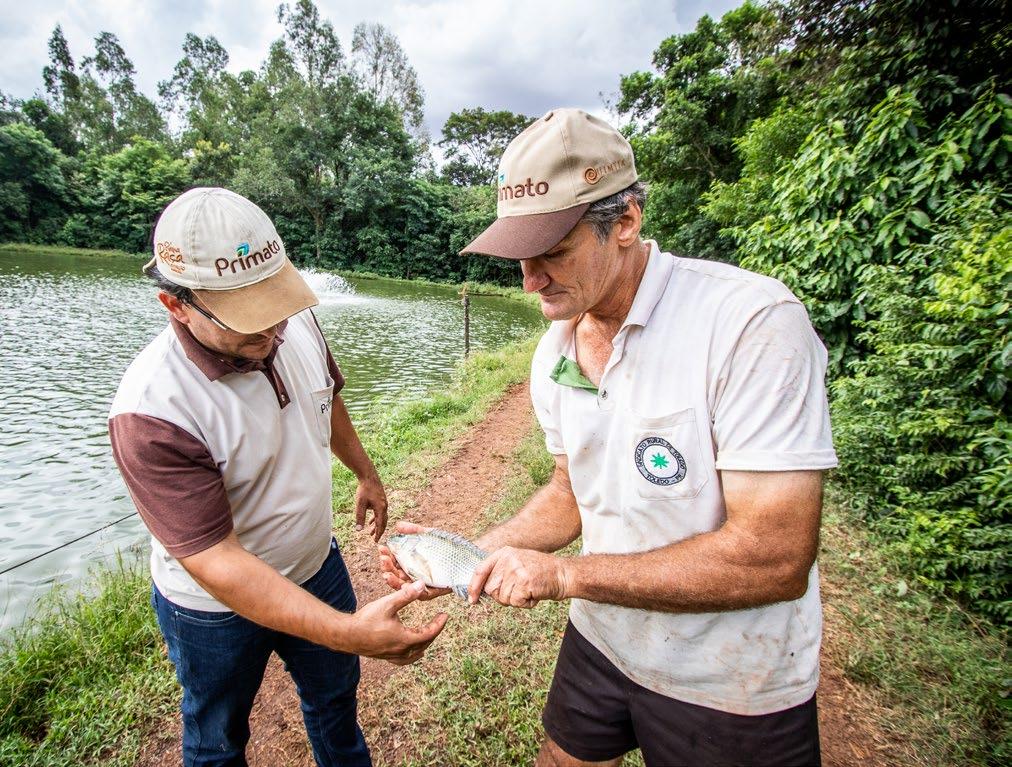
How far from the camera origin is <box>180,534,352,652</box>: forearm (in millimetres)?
1590

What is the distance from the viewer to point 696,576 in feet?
4.10

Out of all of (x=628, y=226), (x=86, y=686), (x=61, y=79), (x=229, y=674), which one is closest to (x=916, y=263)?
(x=628, y=226)

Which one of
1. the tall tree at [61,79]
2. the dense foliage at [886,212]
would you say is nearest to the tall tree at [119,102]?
the tall tree at [61,79]

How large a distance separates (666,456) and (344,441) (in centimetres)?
188

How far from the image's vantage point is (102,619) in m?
3.67

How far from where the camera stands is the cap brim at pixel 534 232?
4.51ft

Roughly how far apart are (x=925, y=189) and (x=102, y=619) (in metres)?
7.96

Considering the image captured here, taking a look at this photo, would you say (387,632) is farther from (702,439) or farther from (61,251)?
(61,251)

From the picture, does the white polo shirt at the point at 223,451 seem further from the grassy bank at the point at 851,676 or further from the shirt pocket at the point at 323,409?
the grassy bank at the point at 851,676

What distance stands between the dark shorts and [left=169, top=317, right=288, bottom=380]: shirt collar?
157 cm

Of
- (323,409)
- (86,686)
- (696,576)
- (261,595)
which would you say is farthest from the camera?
(86,686)

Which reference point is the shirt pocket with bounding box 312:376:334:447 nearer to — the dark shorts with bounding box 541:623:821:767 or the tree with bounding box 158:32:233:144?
the dark shorts with bounding box 541:623:821:767

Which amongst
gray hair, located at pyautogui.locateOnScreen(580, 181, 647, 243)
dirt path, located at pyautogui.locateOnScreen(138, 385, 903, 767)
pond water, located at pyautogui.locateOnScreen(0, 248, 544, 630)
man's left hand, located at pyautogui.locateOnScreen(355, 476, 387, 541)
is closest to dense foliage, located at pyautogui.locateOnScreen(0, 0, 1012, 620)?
dirt path, located at pyautogui.locateOnScreen(138, 385, 903, 767)

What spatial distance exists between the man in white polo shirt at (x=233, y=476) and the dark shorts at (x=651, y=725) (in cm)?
53
